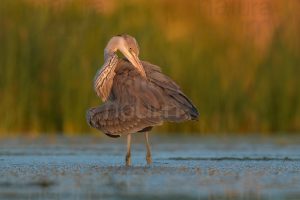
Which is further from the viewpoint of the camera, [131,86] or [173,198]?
[131,86]

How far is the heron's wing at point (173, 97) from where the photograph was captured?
8352 millimetres

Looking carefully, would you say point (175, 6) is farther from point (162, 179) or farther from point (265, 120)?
point (162, 179)

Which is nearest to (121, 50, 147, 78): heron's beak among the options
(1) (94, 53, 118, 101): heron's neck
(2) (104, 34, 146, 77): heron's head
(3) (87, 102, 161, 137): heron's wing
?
(2) (104, 34, 146, 77): heron's head

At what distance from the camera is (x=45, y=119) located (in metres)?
12.6

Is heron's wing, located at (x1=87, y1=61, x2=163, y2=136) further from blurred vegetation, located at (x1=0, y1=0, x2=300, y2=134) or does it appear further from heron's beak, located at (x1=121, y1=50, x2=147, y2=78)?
blurred vegetation, located at (x1=0, y1=0, x2=300, y2=134)

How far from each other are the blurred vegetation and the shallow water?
808 mm

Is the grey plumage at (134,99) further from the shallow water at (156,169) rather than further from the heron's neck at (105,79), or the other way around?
the shallow water at (156,169)

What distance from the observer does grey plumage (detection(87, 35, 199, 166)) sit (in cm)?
842

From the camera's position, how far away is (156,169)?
26.9 feet

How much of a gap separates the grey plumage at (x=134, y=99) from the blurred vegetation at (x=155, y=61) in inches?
137

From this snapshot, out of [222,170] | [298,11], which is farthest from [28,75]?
[222,170]

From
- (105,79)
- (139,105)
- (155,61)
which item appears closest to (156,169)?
(139,105)

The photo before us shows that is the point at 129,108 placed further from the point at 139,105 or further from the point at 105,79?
the point at 105,79

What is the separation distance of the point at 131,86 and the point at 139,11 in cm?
514
